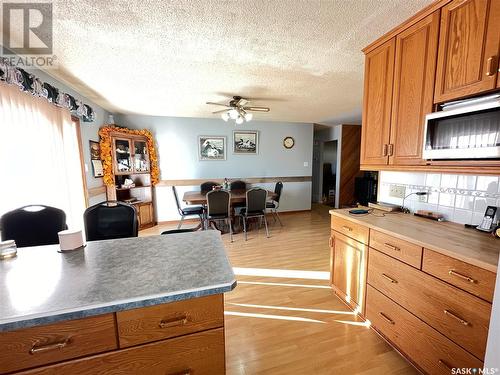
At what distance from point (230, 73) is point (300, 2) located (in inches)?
46.4

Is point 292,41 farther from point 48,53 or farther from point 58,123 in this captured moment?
point 58,123

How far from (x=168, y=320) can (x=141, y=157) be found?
14.2 ft

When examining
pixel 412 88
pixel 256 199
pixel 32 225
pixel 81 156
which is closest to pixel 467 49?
pixel 412 88

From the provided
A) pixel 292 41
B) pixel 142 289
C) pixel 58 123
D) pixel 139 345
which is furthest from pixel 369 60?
pixel 58 123

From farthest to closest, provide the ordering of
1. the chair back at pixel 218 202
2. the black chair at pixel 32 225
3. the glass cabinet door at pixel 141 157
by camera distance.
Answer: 1. the glass cabinet door at pixel 141 157
2. the chair back at pixel 218 202
3. the black chair at pixel 32 225

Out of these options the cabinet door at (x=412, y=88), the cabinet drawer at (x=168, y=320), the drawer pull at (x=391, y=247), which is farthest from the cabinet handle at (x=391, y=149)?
the cabinet drawer at (x=168, y=320)

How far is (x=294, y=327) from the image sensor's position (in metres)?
1.77

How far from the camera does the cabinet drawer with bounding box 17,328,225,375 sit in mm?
741

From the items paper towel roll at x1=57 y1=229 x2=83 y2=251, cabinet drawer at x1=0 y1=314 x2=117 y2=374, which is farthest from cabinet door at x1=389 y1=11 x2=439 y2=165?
paper towel roll at x1=57 y1=229 x2=83 y2=251

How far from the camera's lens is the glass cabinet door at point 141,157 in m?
4.38

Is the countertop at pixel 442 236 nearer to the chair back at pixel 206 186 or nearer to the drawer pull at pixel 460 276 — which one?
the drawer pull at pixel 460 276

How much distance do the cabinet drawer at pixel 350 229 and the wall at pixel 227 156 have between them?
3397mm

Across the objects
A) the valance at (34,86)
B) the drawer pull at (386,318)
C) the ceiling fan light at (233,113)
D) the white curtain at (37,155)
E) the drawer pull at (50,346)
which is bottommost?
the drawer pull at (386,318)

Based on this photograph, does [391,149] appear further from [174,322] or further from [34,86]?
[34,86]
